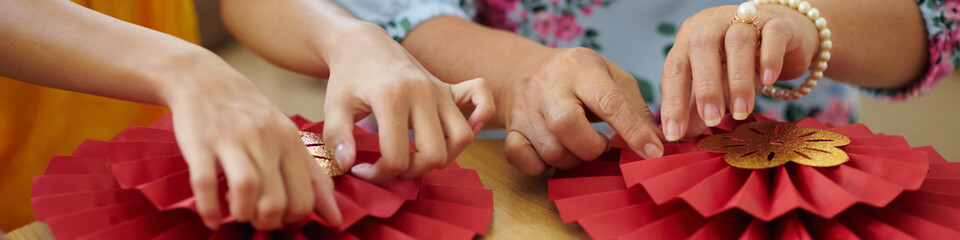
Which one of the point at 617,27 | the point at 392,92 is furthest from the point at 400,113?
the point at 617,27

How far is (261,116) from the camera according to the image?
0.35 m

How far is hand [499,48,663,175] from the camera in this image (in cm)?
49

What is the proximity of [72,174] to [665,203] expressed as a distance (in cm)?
40

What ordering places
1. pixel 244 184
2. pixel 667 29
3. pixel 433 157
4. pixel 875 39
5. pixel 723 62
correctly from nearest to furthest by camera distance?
pixel 244 184 → pixel 433 157 → pixel 723 62 → pixel 875 39 → pixel 667 29

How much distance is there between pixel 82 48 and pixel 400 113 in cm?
22

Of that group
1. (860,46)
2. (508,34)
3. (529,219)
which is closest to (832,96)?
(860,46)

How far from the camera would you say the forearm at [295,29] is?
0.58 meters

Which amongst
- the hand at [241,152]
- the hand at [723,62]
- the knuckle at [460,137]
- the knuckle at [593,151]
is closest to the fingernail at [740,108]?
the hand at [723,62]

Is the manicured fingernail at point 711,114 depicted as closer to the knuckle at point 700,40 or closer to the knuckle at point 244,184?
the knuckle at point 700,40

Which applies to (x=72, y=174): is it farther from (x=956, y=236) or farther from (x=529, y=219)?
(x=956, y=236)

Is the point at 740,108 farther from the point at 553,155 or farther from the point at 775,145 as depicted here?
the point at 553,155

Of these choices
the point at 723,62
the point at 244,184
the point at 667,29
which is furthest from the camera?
the point at 667,29

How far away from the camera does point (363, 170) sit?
414 millimetres

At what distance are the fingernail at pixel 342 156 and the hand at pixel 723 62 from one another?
249 millimetres
